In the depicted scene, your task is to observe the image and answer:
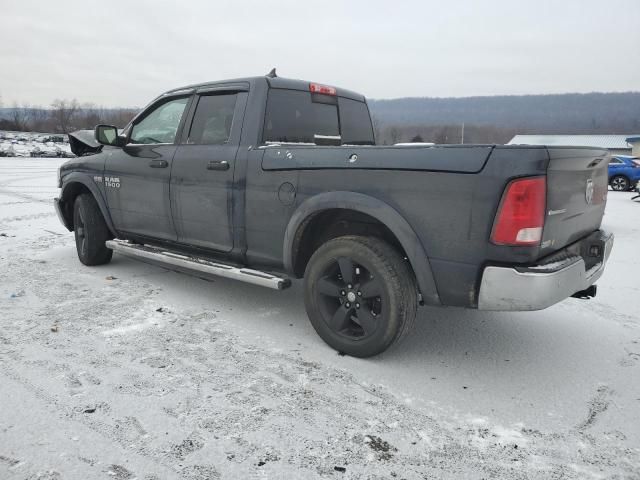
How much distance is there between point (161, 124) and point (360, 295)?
9.10ft

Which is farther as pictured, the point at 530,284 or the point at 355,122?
the point at 355,122

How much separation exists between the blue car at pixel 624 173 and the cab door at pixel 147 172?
61.5ft

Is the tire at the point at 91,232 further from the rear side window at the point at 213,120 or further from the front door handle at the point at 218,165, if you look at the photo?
the front door handle at the point at 218,165

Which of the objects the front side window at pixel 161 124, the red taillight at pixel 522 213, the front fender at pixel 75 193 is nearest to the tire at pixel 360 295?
the red taillight at pixel 522 213

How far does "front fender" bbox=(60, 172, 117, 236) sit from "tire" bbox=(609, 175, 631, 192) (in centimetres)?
1958

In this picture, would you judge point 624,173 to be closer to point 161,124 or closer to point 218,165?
point 161,124

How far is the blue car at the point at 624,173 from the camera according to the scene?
18327 millimetres

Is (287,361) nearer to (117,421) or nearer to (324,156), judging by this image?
(117,421)

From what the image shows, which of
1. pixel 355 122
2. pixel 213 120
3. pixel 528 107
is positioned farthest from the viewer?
pixel 528 107

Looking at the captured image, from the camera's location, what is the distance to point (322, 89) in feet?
14.1

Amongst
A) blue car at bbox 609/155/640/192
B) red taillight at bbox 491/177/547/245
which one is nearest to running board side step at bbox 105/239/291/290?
red taillight at bbox 491/177/547/245

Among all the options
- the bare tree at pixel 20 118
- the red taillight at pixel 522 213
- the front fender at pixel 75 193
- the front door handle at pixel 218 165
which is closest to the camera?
the red taillight at pixel 522 213

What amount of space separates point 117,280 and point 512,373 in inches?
154

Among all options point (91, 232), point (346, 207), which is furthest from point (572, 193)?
point (91, 232)
